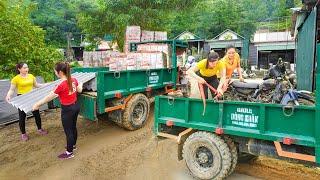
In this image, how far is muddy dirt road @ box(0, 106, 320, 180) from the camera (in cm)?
528

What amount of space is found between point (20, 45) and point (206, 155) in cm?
841

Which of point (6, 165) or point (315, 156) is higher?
point (315, 156)

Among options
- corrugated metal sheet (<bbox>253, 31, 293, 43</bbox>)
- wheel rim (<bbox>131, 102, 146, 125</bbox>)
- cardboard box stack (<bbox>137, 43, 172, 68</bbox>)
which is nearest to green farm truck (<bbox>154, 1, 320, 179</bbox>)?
wheel rim (<bbox>131, 102, 146, 125</bbox>)

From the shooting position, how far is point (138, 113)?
7.89m

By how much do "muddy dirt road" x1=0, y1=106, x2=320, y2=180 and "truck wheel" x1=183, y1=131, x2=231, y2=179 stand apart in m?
0.32

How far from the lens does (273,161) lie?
5.61m

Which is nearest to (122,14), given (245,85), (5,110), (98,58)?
(98,58)

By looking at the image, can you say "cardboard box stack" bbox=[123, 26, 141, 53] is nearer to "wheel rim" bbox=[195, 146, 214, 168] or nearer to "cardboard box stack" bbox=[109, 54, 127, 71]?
"cardboard box stack" bbox=[109, 54, 127, 71]

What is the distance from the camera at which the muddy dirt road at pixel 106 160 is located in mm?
5277

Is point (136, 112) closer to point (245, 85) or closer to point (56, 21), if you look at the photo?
point (245, 85)

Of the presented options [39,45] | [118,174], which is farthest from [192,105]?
[39,45]

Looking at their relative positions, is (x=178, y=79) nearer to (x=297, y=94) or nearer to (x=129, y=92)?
(x=129, y=92)

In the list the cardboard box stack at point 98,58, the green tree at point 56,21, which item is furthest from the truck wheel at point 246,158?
the green tree at point 56,21

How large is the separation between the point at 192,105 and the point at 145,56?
3617 millimetres
